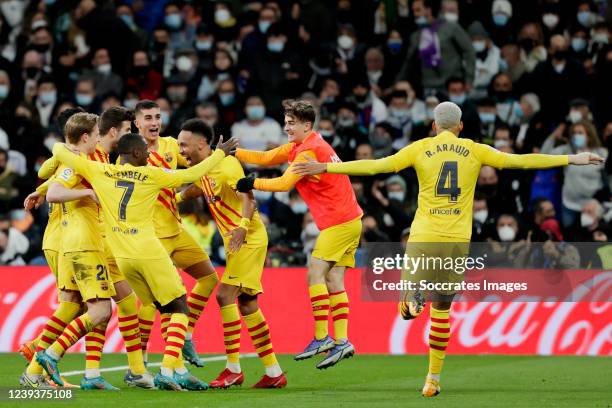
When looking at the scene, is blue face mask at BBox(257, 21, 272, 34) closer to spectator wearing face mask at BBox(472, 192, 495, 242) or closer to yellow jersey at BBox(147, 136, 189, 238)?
spectator wearing face mask at BBox(472, 192, 495, 242)

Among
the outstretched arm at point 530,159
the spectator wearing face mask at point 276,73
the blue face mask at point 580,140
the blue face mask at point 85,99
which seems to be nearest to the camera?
the outstretched arm at point 530,159

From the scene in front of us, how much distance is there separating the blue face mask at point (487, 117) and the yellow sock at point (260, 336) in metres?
8.54

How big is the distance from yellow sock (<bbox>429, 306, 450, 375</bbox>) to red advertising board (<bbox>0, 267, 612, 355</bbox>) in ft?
16.9

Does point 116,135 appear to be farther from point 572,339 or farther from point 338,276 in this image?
point 572,339

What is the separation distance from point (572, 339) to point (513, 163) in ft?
18.9

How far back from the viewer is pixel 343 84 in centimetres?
2269

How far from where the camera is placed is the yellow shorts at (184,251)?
47.1ft

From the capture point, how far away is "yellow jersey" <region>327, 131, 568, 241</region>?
42.1 ft

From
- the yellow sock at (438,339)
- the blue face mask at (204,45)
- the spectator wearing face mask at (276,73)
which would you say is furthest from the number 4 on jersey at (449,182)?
the blue face mask at (204,45)

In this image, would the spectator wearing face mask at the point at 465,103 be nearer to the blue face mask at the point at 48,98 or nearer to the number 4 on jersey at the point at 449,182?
the blue face mask at the point at 48,98

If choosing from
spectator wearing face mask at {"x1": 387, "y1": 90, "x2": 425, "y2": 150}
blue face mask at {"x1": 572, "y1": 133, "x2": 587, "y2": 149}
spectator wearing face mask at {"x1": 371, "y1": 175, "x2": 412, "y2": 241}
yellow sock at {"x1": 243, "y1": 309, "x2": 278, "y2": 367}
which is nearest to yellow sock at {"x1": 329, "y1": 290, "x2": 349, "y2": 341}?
yellow sock at {"x1": 243, "y1": 309, "x2": 278, "y2": 367}

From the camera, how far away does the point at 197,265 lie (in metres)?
14.5

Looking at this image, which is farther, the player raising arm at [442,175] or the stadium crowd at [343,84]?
the stadium crowd at [343,84]

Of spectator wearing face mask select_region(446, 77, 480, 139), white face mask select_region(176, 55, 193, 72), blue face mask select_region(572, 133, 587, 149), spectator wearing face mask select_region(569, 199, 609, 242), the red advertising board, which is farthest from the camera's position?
white face mask select_region(176, 55, 193, 72)
